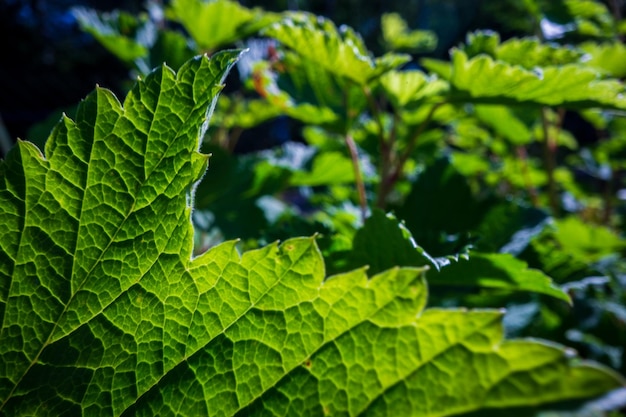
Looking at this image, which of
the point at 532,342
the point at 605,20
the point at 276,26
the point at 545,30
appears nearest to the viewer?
the point at 532,342

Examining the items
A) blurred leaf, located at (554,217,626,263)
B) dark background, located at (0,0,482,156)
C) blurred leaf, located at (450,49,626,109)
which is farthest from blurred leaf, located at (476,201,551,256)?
dark background, located at (0,0,482,156)

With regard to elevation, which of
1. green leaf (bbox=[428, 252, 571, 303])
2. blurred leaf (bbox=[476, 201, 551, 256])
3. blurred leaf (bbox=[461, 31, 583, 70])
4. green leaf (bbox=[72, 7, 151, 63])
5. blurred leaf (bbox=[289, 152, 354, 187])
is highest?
green leaf (bbox=[72, 7, 151, 63])

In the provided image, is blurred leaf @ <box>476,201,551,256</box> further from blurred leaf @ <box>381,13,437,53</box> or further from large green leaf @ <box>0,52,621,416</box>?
blurred leaf @ <box>381,13,437,53</box>

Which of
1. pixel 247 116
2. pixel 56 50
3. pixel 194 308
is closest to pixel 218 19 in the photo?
pixel 247 116

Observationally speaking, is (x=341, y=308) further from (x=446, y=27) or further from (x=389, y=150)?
(x=446, y=27)

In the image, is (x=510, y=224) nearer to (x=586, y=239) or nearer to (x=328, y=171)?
(x=328, y=171)

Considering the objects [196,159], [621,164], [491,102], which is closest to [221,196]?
[491,102]

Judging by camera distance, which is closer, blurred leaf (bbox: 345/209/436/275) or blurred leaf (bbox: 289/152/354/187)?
blurred leaf (bbox: 345/209/436/275)
